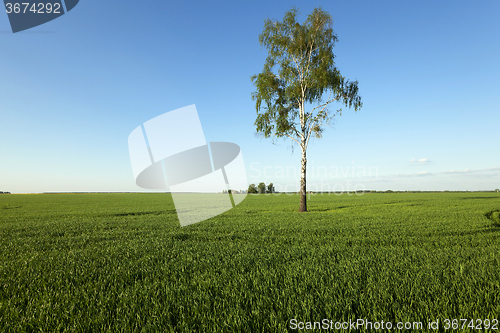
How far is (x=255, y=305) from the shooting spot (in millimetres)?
3453

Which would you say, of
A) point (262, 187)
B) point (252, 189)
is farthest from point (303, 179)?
point (262, 187)

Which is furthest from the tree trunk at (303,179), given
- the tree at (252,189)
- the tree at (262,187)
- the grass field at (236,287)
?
the tree at (262,187)

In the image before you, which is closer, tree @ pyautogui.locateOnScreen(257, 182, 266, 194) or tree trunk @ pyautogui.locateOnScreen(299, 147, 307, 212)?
tree trunk @ pyautogui.locateOnScreen(299, 147, 307, 212)

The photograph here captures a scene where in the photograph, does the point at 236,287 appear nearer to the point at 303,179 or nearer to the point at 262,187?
the point at 303,179

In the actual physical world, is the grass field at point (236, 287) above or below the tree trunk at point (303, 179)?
below

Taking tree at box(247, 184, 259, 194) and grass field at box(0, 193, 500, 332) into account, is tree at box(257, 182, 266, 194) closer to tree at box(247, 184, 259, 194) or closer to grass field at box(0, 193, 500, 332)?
tree at box(247, 184, 259, 194)

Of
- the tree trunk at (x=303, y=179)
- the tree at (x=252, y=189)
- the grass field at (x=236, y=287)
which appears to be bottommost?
the tree at (x=252, y=189)

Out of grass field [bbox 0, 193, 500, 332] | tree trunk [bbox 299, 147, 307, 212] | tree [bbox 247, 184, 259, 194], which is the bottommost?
tree [bbox 247, 184, 259, 194]

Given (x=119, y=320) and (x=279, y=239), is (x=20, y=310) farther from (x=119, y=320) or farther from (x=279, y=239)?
(x=279, y=239)

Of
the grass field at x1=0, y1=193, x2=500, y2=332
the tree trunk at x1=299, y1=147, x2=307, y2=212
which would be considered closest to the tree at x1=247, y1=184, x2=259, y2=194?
the tree trunk at x1=299, y1=147, x2=307, y2=212

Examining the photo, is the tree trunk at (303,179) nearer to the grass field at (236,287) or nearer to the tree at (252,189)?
the grass field at (236,287)

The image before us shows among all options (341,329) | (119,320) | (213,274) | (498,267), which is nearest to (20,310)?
(119,320)

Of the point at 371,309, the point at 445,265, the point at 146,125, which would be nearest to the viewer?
the point at 371,309

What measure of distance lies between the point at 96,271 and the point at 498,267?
8.73m
